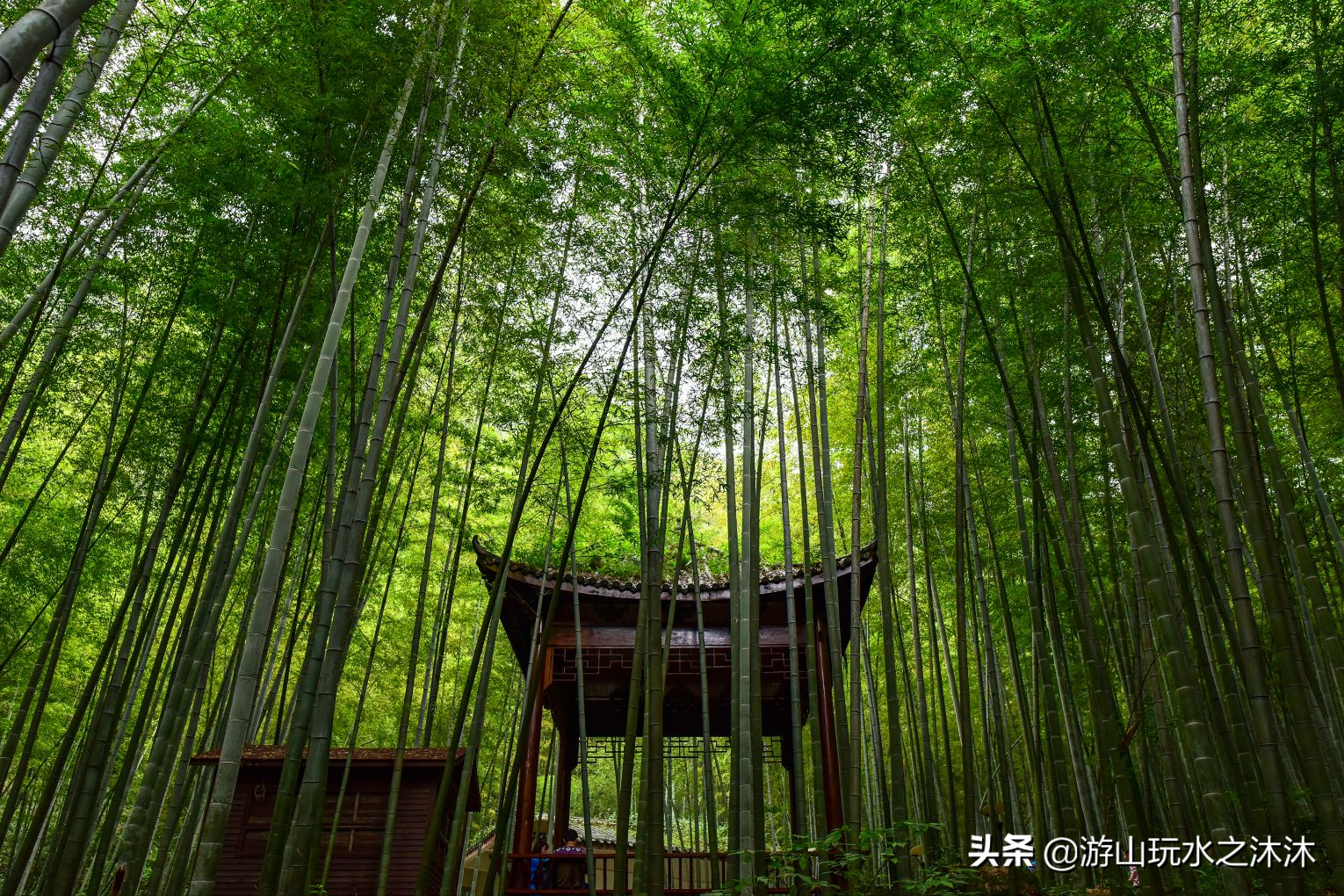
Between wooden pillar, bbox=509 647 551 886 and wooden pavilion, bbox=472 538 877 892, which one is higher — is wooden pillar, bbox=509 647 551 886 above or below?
below

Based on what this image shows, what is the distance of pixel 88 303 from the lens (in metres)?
4.88

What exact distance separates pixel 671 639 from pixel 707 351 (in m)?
2.19

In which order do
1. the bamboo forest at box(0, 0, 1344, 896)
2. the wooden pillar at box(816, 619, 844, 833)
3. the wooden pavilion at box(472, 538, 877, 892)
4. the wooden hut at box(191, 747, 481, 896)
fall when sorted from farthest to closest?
the wooden pavilion at box(472, 538, 877, 892), the wooden pillar at box(816, 619, 844, 833), the wooden hut at box(191, 747, 481, 896), the bamboo forest at box(0, 0, 1344, 896)

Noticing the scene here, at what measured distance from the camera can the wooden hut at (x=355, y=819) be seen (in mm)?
5242

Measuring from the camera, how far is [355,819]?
5.37 meters

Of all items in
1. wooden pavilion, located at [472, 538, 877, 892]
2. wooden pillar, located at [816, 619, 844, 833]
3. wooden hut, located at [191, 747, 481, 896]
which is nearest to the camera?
wooden hut, located at [191, 747, 481, 896]

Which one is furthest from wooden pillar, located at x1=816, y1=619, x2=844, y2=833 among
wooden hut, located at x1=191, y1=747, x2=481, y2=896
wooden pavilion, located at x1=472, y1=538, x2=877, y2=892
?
wooden hut, located at x1=191, y1=747, x2=481, y2=896

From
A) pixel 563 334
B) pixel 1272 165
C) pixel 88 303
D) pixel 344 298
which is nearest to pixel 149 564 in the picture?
pixel 88 303

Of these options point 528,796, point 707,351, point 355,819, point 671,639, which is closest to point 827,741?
point 671,639

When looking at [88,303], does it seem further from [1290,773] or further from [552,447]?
[1290,773]

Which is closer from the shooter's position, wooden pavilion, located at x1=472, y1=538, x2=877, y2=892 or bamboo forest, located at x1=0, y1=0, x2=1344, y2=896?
bamboo forest, located at x1=0, y1=0, x2=1344, y2=896

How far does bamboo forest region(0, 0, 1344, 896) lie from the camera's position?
3.09 m

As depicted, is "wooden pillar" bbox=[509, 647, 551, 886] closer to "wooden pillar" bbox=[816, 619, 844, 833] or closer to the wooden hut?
the wooden hut

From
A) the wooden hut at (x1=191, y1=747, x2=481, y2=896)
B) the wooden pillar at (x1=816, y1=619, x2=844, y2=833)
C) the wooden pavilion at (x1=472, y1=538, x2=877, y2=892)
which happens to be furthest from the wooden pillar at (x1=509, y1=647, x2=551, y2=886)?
the wooden pillar at (x1=816, y1=619, x2=844, y2=833)
